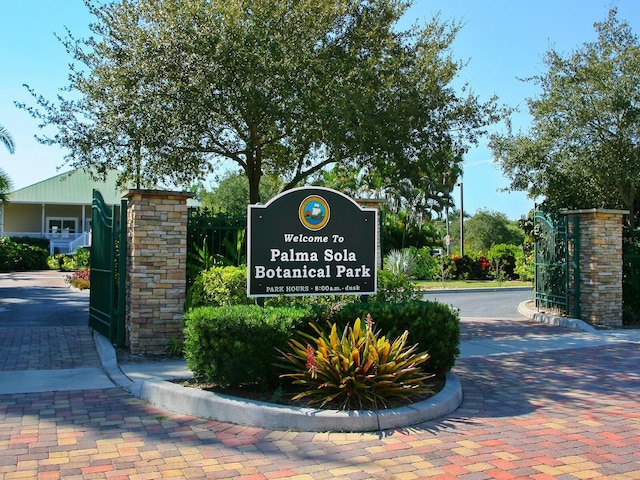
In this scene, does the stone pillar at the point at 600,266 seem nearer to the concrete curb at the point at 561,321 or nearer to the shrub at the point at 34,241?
the concrete curb at the point at 561,321

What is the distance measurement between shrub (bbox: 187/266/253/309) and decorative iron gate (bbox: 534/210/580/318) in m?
7.20

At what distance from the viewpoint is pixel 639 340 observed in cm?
1097

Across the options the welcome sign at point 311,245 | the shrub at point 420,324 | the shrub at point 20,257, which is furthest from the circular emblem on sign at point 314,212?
the shrub at point 20,257

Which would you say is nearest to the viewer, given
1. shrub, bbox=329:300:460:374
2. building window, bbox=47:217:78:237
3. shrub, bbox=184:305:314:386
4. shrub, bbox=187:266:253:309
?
shrub, bbox=184:305:314:386

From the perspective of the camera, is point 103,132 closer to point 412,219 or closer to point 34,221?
point 412,219

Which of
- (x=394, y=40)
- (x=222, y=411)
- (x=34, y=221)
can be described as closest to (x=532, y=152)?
(x=394, y=40)

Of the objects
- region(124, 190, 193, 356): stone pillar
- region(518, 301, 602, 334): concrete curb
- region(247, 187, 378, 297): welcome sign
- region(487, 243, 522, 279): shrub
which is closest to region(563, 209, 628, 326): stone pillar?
region(518, 301, 602, 334): concrete curb

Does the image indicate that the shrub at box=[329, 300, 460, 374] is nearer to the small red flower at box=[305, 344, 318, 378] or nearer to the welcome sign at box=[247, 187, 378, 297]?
the welcome sign at box=[247, 187, 378, 297]

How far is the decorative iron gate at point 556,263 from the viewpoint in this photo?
1259 cm

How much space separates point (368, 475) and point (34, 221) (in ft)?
152

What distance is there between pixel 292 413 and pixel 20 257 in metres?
34.0

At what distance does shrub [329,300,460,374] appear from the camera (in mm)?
7012

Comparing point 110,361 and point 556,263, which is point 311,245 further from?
point 556,263

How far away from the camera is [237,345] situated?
6.13 metres
